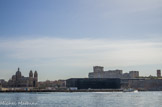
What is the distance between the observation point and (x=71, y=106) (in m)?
73.0

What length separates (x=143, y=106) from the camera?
7212cm

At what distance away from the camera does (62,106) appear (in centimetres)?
7325

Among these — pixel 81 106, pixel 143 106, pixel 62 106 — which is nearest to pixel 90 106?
pixel 81 106

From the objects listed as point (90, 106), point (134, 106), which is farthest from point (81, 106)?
point (134, 106)

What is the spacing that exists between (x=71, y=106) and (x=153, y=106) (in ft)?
62.1

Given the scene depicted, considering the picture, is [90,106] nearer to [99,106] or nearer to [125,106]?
[99,106]

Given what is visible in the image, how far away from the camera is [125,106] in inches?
2854

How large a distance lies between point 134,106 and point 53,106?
62.0 ft

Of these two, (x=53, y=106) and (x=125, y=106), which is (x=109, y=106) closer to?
(x=125, y=106)

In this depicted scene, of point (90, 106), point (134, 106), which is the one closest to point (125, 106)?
point (134, 106)

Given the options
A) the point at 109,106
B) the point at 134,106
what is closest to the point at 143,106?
the point at 134,106

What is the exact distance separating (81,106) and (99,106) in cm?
426

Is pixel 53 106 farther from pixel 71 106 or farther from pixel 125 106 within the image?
pixel 125 106

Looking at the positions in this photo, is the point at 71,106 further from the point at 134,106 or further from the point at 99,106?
the point at 134,106
